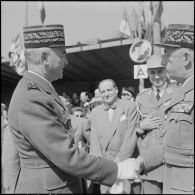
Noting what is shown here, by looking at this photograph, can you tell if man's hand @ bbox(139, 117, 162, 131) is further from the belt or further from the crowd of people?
the belt

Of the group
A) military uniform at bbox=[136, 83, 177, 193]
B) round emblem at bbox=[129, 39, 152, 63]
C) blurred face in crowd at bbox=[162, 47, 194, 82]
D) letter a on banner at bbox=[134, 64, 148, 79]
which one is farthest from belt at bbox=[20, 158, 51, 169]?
round emblem at bbox=[129, 39, 152, 63]

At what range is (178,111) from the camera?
2689 mm

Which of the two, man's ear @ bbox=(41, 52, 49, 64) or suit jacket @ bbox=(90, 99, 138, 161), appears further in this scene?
suit jacket @ bbox=(90, 99, 138, 161)

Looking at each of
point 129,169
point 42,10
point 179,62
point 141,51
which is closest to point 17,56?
point 42,10

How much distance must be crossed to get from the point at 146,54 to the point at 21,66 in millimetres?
4374

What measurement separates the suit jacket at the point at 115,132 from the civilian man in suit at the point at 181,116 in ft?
5.70

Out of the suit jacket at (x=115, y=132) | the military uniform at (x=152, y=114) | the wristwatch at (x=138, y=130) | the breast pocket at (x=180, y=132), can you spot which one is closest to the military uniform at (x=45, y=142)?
the breast pocket at (x=180, y=132)

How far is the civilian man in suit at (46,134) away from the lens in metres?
2.04

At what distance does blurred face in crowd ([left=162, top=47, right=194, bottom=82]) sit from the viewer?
267cm

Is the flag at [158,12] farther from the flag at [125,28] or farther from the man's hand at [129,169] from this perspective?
the man's hand at [129,169]

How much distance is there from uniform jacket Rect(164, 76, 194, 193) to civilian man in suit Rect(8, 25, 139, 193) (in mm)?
683

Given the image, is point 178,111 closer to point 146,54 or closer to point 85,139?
point 85,139

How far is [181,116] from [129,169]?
2.66ft

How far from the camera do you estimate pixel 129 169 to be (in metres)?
2.02
